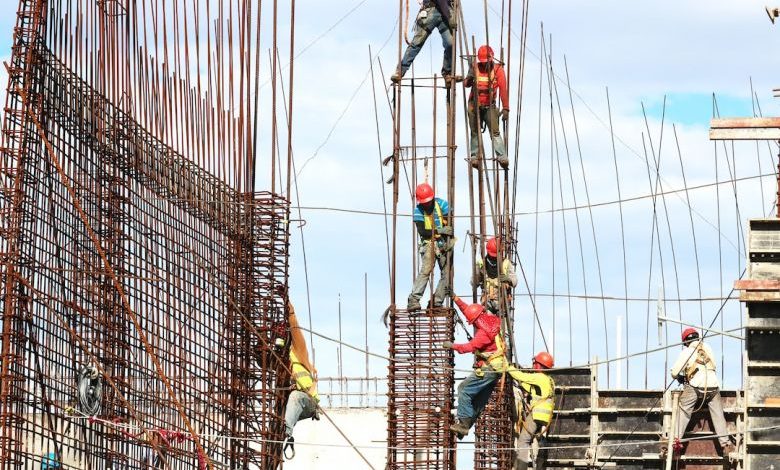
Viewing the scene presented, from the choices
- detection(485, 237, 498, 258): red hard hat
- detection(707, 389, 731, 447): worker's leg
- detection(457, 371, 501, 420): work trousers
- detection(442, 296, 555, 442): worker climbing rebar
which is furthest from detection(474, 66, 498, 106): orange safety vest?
detection(707, 389, 731, 447): worker's leg

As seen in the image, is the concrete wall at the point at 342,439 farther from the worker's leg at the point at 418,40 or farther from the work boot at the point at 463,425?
the worker's leg at the point at 418,40

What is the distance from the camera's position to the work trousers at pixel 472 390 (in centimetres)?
2238

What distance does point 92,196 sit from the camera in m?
21.8

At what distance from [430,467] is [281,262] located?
3.72 meters

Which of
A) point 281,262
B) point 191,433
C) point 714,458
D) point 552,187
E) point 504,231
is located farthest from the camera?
point 552,187

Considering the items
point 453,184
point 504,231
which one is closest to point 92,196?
point 453,184

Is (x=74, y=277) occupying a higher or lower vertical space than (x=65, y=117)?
lower

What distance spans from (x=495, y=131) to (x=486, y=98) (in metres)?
0.54

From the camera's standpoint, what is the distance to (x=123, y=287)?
851 inches

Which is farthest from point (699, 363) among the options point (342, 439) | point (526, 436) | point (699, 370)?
point (342, 439)

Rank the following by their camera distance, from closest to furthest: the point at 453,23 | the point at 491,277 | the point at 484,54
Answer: the point at 453,23
the point at 484,54
the point at 491,277

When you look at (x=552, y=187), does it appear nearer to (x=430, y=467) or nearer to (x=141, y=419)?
(x=430, y=467)

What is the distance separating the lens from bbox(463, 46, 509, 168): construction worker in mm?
24312

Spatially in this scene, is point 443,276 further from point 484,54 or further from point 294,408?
point 484,54
